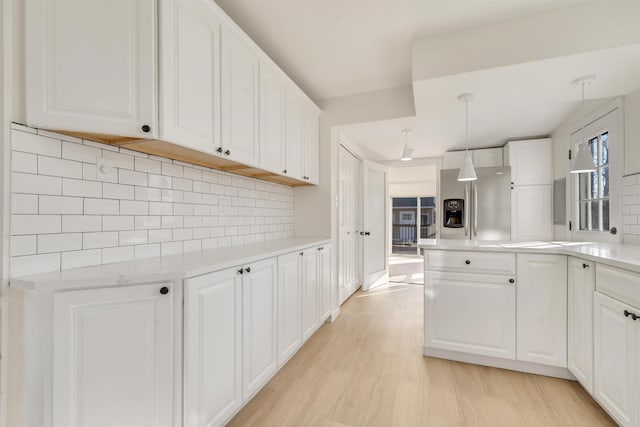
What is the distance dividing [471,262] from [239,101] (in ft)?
6.81

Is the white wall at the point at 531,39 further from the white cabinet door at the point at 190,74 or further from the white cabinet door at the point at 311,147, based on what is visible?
the white cabinet door at the point at 190,74

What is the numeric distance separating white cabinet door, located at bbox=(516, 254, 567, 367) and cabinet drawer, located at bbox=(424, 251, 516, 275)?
0.08 m

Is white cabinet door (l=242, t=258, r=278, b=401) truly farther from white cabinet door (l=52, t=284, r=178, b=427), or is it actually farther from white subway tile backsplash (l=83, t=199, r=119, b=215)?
white subway tile backsplash (l=83, t=199, r=119, b=215)

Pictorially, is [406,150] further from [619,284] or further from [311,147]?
[619,284]

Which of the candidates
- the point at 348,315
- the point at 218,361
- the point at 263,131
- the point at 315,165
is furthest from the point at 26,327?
the point at 348,315

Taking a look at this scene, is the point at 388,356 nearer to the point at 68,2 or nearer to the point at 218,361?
the point at 218,361

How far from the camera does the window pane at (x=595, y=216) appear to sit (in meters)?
2.50

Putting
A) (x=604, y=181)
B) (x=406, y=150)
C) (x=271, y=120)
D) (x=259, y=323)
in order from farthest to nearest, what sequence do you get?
(x=406, y=150) < (x=604, y=181) < (x=271, y=120) < (x=259, y=323)

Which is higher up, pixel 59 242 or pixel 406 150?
pixel 406 150

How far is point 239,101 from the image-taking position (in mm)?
1769

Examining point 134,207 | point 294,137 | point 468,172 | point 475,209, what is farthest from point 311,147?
point 475,209

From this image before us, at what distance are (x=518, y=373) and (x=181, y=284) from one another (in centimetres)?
242

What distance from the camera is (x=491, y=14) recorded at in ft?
5.66

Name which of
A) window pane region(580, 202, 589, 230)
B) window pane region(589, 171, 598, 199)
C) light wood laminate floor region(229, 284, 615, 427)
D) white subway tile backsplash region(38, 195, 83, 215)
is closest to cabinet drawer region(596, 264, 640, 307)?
light wood laminate floor region(229, 284, 615, 427)
